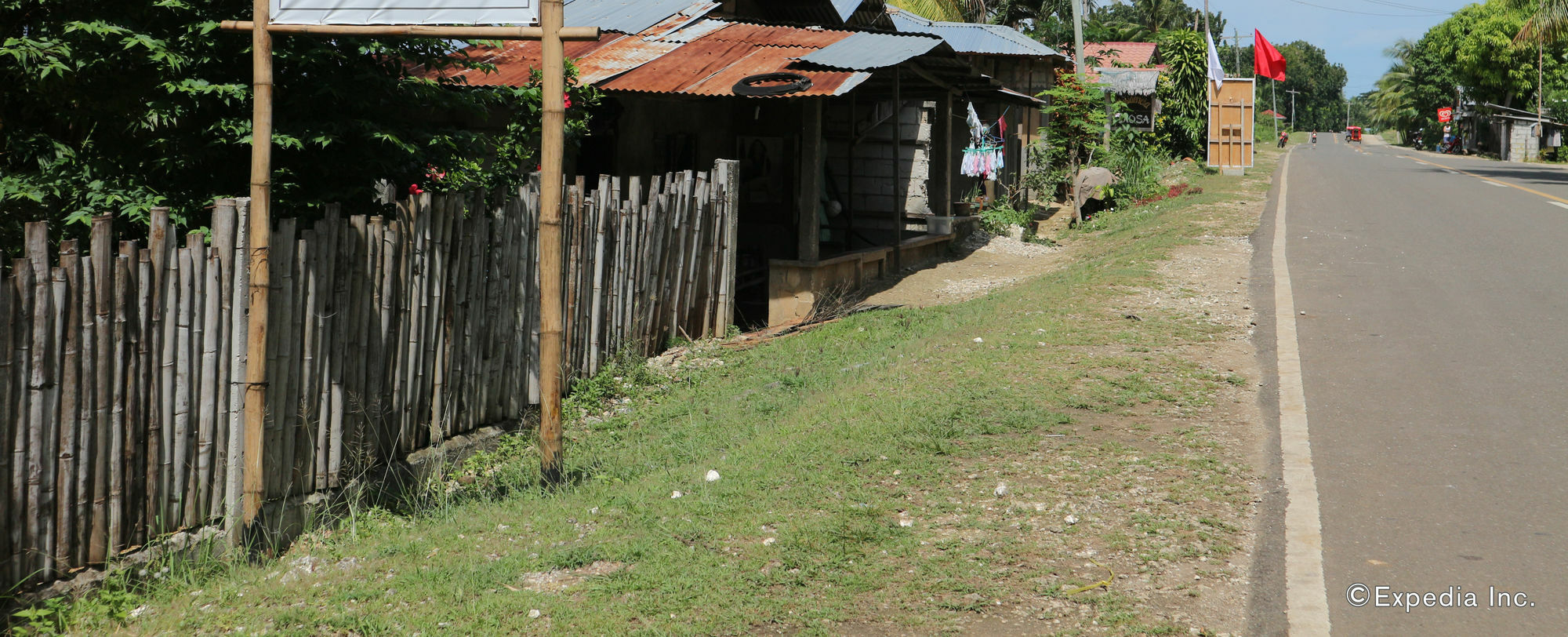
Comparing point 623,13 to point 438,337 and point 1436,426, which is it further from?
point 1436,426

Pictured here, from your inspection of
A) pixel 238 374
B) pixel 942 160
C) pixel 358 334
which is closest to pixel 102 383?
pixel 238 374

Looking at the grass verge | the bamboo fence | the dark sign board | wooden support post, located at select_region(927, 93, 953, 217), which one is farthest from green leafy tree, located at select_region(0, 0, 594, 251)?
the dark sign board

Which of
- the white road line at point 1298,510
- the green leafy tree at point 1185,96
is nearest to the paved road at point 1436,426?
the white road line at point 1298,510

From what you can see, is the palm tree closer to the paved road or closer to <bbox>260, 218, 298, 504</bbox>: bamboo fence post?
the paved road

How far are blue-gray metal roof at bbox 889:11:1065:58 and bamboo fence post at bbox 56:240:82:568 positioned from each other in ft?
66.6

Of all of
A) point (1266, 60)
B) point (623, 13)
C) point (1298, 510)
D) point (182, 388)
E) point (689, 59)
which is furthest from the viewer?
point (1266, 60)

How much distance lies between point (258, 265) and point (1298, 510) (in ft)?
14.2

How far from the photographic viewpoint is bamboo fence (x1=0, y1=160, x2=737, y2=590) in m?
3.86

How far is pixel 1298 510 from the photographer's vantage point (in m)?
4.55

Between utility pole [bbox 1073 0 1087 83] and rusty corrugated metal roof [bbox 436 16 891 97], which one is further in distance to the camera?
utility pole [bbox 1073 0 1087 83]

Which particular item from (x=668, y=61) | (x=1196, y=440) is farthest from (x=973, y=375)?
(x=668, y=61)

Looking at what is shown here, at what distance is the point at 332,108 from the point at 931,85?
30.6 ft

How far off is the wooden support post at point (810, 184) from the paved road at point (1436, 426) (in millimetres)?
4153

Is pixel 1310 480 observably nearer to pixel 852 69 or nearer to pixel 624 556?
pixel 624 556
